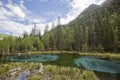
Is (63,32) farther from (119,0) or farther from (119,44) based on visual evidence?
(119,0)

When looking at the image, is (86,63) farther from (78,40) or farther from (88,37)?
(88,37)

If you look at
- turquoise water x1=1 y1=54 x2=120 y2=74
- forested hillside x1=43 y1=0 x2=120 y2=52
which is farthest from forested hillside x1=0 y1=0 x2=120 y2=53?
turquoise water x1=1 y1=54 x2=120 y2=74

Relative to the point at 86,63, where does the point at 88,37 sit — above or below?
above

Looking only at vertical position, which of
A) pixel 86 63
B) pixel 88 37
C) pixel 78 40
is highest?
pixel 88 37

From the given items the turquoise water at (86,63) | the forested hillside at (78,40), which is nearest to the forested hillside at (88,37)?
the forested hillside at (78,40)

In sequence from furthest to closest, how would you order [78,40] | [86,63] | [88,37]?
[88,37], [78,40], [86,63]

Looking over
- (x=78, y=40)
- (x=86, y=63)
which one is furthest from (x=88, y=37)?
(x=86, y=63)

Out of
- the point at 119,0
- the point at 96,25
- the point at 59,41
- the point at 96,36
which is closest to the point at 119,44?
the point at 96,36

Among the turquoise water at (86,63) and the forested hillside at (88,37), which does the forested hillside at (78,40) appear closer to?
the forested hillside at (88,37)

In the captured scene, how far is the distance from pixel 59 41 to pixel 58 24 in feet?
61.7

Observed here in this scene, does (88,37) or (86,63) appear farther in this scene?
(88,37)

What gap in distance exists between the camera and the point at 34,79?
17.8 m

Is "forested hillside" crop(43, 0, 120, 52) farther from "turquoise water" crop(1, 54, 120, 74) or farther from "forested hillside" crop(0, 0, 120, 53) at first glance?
"turquoise water" crop(1, 54, 120, 74)

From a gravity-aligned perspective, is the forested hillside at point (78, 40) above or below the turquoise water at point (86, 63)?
above
